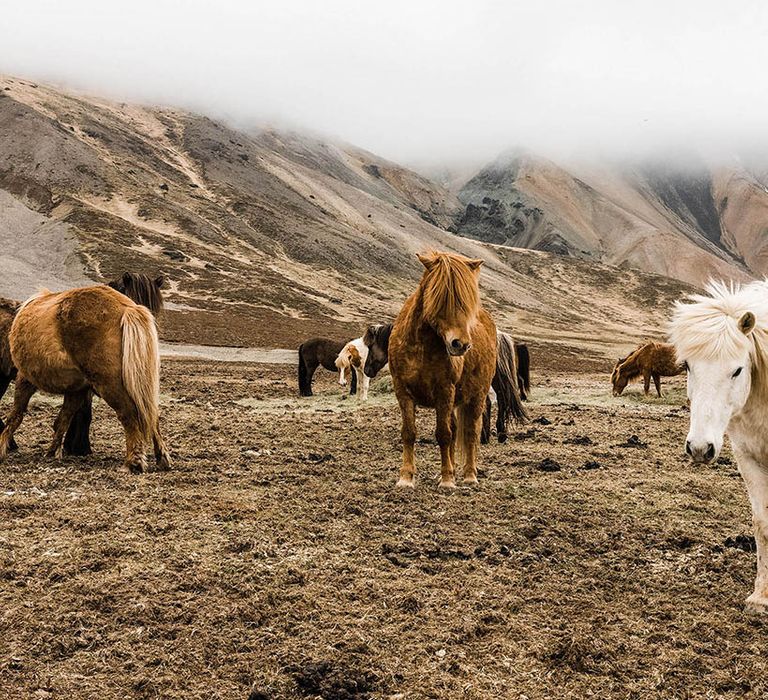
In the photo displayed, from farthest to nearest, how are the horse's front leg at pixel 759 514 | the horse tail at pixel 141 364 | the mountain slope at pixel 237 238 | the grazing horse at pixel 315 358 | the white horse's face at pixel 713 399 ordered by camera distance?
1. the mountain slope at pixel 237 238
2. the grazing horse at pixel 315 358
3. the horse tail at pixel 141 364
4. the horse's front leg at pixel 759 514
5. the white horse's face at pixel 713 399

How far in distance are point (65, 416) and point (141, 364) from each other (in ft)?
4.81

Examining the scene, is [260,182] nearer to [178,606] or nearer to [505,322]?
[505,322]

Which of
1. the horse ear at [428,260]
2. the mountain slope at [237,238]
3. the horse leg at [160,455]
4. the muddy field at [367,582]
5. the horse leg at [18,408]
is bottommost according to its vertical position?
the muddy field at [367,582]

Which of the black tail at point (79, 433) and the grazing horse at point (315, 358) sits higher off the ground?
the grazing horse at point (315, 358)

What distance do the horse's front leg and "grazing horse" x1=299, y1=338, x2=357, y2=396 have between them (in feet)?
47.8

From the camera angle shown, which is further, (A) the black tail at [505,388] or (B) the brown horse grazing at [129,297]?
(A) the black tail at [505,388]

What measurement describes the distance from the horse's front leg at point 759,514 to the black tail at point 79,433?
738 cm

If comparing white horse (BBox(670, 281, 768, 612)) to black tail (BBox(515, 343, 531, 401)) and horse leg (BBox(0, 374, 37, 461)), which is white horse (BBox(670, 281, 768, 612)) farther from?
black tail (BBox(515, 343, 531, 401))

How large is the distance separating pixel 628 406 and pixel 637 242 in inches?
6199

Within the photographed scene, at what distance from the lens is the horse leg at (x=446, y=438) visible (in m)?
6.86

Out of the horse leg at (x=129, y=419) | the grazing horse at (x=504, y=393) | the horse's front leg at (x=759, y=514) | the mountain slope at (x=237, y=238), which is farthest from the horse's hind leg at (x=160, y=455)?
the mountain slope at (x=237, y=238)

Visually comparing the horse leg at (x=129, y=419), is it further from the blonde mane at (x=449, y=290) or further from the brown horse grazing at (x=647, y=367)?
the brown horse grazing at (x=647, y=367)

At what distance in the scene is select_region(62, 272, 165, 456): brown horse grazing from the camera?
781 centimetres

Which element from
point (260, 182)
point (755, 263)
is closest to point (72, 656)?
point (260, 182)
